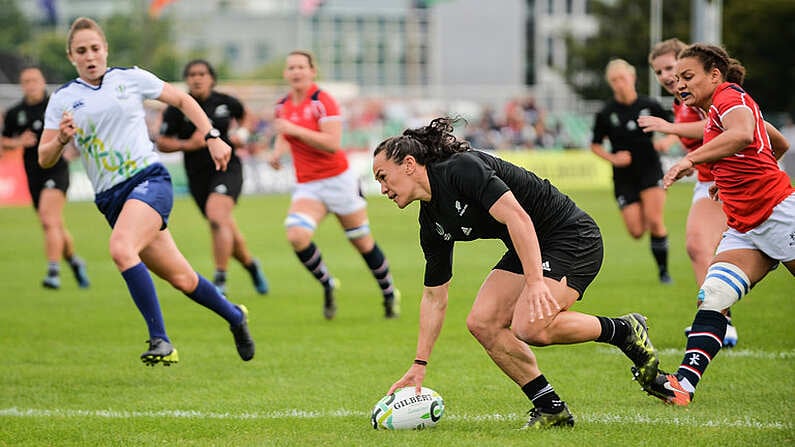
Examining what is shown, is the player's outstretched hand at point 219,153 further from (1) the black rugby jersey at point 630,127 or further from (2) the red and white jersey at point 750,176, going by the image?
(1) the black rugby jersey at point 630,127

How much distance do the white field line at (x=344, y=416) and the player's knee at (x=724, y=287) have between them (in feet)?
2.38

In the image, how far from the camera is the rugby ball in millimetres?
6336

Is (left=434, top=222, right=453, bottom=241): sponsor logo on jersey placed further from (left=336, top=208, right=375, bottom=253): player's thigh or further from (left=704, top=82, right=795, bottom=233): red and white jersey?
(left=336, top=208, right=375, bottom=253): player's thigh

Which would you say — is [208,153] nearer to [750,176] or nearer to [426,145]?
[426,145]

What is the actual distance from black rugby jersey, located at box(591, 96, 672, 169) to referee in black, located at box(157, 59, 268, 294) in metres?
4.18

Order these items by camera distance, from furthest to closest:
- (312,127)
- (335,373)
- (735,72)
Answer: (312,127) → (335,373) → (735,72)

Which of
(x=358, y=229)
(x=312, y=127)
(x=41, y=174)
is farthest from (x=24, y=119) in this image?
Answer: (x=358, y=229)

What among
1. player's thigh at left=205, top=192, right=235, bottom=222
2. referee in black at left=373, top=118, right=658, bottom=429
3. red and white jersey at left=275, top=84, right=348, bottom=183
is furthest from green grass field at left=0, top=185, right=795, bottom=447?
red and white jersey at left=275, top=84, right=348, bottom=183

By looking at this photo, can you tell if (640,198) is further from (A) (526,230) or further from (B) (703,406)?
(A) (526,230)

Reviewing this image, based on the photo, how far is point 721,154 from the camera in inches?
256

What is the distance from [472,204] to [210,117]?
708 cm

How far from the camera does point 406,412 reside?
634 centimetres

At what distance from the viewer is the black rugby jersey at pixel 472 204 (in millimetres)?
5762

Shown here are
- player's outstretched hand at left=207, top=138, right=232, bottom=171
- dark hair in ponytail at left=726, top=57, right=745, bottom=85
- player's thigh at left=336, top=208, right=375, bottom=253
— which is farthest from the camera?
player's thigh at left=336, top=208, right=375, bottom=253
